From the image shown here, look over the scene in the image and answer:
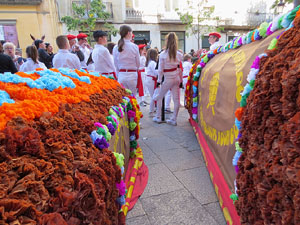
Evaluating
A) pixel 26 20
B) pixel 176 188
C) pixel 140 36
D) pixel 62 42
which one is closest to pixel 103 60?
pixel 62 42

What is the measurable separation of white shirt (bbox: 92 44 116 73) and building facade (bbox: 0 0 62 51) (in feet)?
48.0

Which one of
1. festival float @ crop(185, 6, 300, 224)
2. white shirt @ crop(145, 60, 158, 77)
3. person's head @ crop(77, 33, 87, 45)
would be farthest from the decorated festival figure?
festival float @ crop(185, 6, 300, 224)

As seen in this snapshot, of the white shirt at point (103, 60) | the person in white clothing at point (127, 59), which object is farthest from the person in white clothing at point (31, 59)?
the person in white clothing at point (127, 59)

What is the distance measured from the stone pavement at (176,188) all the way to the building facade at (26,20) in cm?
1637

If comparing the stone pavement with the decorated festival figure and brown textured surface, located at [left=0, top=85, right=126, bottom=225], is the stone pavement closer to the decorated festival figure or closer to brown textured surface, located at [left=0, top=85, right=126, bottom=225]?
brown textured surface, located at [left=0, top=85, right=126, bottom=225]

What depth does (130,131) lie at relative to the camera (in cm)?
342

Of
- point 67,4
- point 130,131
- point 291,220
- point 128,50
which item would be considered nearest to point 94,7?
point 67,4

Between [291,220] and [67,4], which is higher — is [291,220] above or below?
below

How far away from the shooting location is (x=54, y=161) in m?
1.09

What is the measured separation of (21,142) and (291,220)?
1.25m

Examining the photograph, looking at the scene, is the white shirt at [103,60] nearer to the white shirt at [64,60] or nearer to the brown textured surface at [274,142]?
the white shirt at [64,60]

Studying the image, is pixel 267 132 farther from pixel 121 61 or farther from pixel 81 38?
pixel 81 38

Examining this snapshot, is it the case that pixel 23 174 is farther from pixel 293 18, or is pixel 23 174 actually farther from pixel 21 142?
pixel 293 18

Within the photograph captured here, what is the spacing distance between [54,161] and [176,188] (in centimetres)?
182
